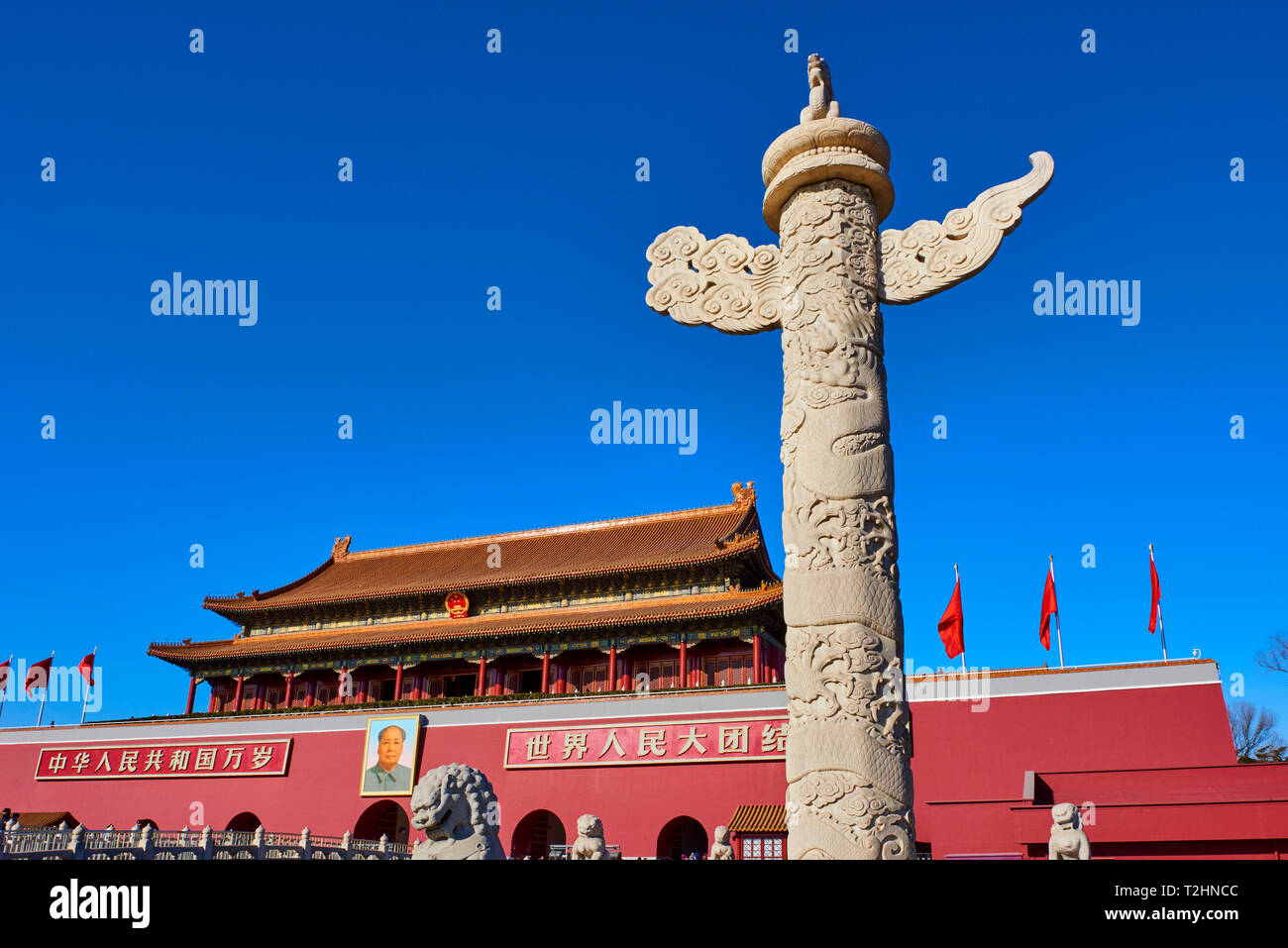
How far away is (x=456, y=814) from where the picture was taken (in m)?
4.59

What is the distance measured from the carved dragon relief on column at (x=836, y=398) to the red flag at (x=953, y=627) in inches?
462

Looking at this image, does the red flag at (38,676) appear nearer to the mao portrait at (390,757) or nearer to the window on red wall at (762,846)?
the mao portrait at (390,757)

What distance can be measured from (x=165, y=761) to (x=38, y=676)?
15.4ft

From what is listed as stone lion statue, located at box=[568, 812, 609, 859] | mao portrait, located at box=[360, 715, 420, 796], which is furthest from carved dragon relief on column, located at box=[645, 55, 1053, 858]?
mao portrait, located at box=[360, 715, 420, 796]

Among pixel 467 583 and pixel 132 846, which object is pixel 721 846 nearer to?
pixel 132 846

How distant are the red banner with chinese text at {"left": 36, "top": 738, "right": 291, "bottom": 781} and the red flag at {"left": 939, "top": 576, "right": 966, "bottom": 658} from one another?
13451 millimetres

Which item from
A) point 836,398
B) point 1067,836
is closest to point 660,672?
point 1067,836

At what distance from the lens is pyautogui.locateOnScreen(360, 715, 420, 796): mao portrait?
18.1 metres

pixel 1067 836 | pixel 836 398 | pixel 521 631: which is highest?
pixel 521 631

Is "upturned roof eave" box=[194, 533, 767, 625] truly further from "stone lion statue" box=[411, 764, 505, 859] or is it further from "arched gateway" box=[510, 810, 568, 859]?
"stone lion statue" box=[411, 764, 505, 859]

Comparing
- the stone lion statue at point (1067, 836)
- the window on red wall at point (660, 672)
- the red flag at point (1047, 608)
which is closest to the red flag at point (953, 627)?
the red flag at point (1047, 608)

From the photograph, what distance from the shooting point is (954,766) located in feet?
46.8

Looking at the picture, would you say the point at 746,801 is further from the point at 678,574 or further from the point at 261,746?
the point at 261,746
